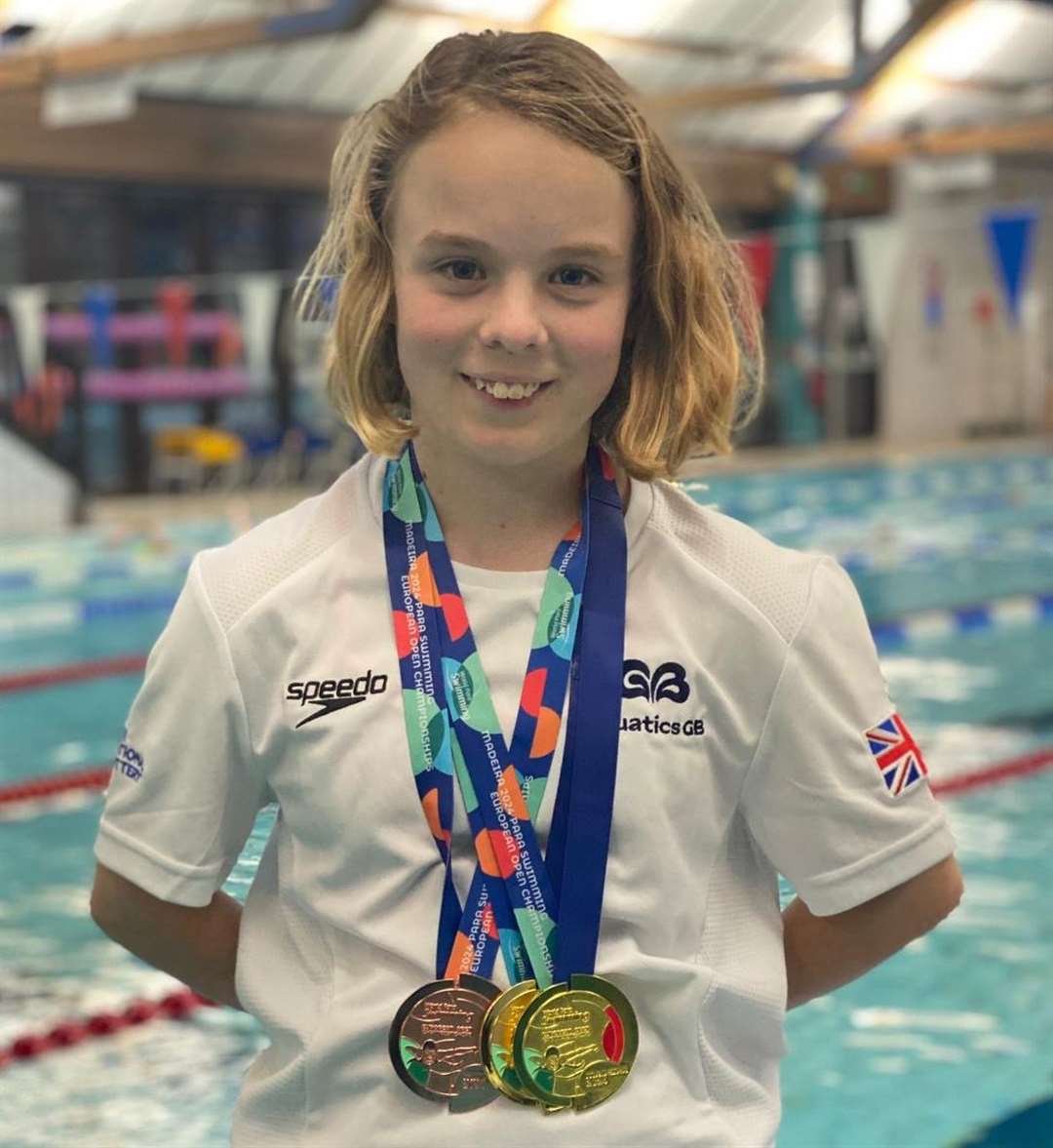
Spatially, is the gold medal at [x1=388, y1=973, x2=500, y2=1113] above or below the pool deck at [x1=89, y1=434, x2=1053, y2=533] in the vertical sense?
above

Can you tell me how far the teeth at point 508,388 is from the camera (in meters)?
1.22

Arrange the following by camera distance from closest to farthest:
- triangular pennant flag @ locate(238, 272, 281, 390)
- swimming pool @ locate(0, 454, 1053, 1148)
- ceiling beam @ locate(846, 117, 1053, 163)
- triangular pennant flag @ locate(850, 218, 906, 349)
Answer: swimming pool @ locate(0, 454, 1053, 1148) < triangular pennant flag @ locate(238, 272, 281, 390) < triangular pennant flag @ locate(850, 218, 906, 349) < ceiling beam @ locate(846, 117, 1053, 163)

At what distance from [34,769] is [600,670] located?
14.6 ft

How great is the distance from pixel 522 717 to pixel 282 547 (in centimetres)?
23

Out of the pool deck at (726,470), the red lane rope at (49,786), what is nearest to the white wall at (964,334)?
the pool deck at (726,470)

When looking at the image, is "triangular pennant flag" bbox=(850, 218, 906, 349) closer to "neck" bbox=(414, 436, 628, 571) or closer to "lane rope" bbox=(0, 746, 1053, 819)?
"lane rope" bbox=(0, 746, 1053, 819)

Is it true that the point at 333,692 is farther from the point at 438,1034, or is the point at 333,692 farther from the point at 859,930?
the point at 859,930

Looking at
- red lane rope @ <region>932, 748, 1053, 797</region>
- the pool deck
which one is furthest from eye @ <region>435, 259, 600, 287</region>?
the pool deck

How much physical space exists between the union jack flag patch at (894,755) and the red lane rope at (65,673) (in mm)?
5712

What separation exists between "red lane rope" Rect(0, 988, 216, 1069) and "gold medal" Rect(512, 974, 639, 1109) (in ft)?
6.53

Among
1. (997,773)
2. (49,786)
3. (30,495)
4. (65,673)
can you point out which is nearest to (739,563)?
(997,773)

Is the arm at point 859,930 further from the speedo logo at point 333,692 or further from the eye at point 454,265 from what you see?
the eye at point 454,265

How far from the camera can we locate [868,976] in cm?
337

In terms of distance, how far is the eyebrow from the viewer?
1200 millimetres
